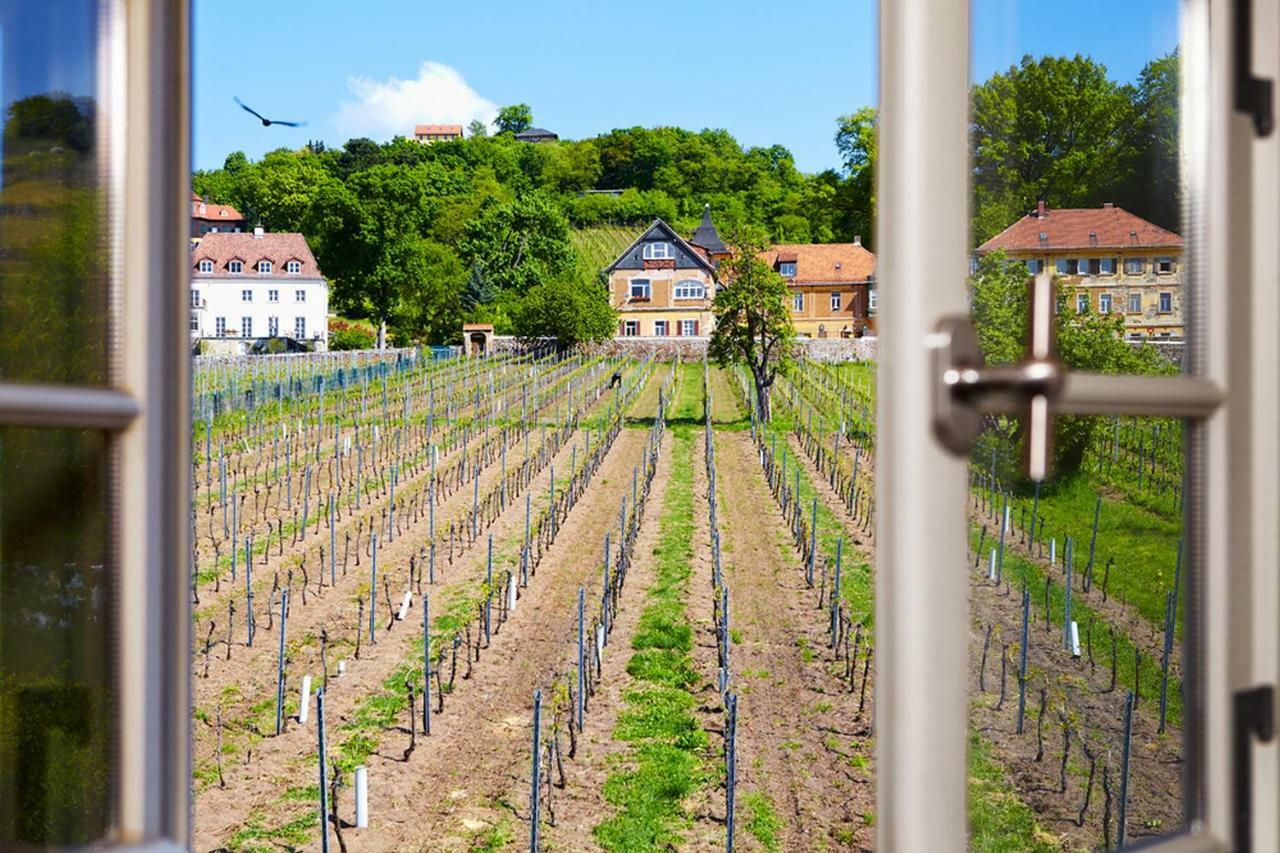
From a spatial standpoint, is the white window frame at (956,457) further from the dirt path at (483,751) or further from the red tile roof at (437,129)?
the red tile roof at (437,129)

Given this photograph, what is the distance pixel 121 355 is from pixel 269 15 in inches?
1687

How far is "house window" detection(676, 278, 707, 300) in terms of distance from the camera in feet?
100.0

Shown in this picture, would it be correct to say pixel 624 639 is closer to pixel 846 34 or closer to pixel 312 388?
pixel 312 388

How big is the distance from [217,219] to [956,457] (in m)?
26.0

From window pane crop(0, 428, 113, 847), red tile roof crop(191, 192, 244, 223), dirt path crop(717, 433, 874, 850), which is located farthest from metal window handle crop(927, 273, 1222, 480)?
red tile roof crop(191, 192, 244, 223)

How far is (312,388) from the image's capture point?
1550 cm

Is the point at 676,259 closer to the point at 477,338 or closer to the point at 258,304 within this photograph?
the point at 477,338

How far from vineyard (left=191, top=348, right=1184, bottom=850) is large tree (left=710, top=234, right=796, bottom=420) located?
2.61 m

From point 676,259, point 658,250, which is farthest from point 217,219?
point 676,259

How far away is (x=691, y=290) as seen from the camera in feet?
100

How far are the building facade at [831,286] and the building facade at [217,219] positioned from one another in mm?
10683

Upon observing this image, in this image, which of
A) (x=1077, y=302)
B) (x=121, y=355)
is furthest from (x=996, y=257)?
(x=121, y=355)

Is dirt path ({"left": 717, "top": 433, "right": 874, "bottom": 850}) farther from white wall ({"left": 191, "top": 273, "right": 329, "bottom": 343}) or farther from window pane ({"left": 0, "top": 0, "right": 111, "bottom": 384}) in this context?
white wall ({"left": 191, "top": 273, "right": 329, "bottom": 343})

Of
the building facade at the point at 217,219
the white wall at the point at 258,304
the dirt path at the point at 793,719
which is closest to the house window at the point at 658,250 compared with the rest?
the white wall at the point at 258,304
